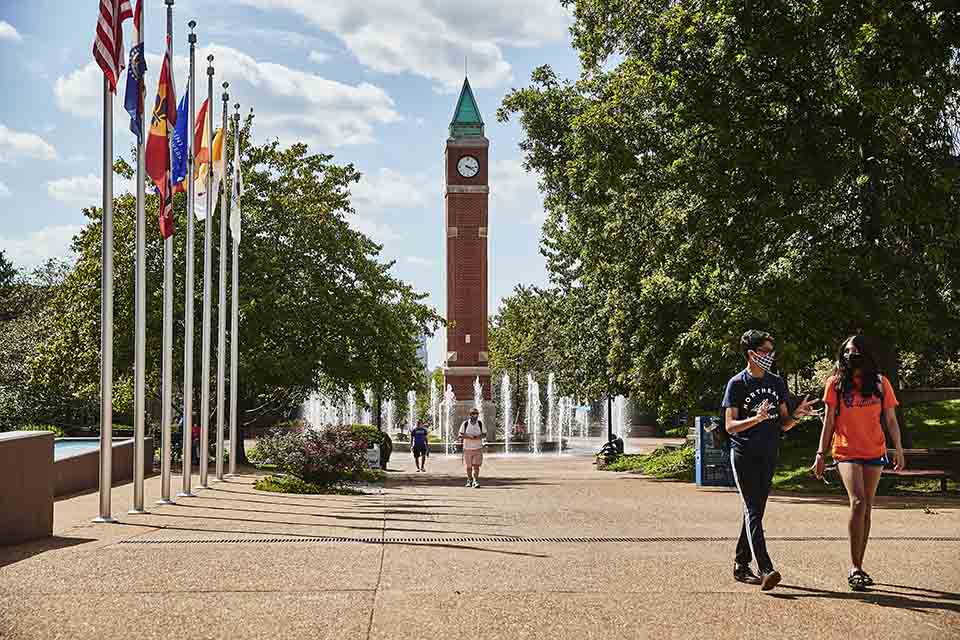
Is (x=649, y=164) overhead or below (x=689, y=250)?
overhead

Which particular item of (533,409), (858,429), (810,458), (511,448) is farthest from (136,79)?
(533,409)

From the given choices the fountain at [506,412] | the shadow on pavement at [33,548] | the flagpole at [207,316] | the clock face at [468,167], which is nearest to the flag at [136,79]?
the flagpole at [207,316]

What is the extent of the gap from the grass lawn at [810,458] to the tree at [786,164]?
241 cm

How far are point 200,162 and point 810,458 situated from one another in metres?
15.9

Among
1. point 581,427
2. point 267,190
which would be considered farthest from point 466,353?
point 267,190

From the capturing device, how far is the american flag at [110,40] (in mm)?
13586

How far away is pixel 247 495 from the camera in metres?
18.4

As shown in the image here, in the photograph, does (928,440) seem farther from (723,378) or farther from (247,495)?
(247,495)

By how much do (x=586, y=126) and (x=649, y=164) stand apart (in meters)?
1.77

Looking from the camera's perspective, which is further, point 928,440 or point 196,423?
point 196,423

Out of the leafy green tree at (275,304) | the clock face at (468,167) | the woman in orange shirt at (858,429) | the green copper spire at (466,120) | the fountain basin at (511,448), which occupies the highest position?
the green copper spire at (466,120)

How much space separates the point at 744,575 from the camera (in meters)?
8.38

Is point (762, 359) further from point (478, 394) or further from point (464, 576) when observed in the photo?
point (478, 394)

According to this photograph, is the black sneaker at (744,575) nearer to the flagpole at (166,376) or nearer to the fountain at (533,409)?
the flagpole at (166,376)
